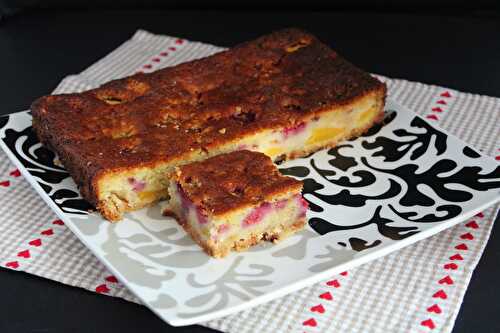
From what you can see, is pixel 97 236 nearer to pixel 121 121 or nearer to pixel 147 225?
pixel 147 225

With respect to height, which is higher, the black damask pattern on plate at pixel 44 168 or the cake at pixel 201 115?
the cake at pixel 201 115

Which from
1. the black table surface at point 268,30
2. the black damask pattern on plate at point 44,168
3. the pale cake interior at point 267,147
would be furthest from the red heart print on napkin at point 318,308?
the black table surface at point 268,30

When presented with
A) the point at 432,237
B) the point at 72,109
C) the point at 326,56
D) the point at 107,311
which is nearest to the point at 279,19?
the point at 326,56

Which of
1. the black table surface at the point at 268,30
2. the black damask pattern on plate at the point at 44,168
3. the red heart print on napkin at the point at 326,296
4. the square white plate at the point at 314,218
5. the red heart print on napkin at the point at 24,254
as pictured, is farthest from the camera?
the black table surface at the point at 268,30

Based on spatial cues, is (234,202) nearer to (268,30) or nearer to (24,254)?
(24,254)

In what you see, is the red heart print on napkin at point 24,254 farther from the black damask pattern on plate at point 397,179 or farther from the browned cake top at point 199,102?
the black damask pattern on plate at point 397,179

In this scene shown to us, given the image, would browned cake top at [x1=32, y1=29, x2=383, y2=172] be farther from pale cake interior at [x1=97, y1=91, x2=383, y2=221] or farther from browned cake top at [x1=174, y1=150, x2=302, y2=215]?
browned cake top at [x1=174, y1=150, x2=302, y2=215]

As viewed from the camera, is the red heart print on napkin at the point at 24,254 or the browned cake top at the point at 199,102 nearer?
the red heart print on napkin at the point at 24,254
